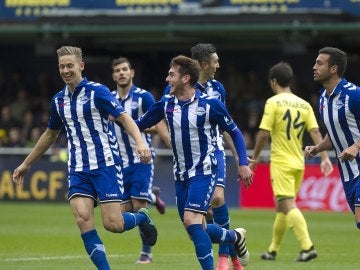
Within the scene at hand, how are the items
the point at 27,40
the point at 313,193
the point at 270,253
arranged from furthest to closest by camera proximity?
the point at 27,40, the point at 313,193, the point at 270,253

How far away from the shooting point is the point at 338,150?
37.4 feet

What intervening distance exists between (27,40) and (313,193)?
13009 mm

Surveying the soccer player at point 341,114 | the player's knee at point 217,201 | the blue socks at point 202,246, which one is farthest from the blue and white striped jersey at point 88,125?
the soccer player at point 341,114

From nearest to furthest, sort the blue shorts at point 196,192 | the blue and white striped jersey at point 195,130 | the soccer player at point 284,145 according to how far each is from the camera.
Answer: the blue shorts at point 196,192 → the blue and white striped jersey at point 195,130 → the soccer player at point 284,145

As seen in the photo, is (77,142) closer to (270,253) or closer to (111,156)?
(111,156)

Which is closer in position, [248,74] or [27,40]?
[248,74]

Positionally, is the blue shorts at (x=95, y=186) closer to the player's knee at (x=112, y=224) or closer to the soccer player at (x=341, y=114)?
the player's knee at (x=112, y=224)

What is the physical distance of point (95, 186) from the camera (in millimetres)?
10836

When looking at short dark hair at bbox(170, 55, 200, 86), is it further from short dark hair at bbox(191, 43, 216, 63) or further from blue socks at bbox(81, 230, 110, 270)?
blue socks at bbox(81, 230, 110, 270)

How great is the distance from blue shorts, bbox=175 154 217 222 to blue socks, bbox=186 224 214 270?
0.19 metres

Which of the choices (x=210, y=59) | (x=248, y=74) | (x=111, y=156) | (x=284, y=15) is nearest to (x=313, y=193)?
(x=284, y=15)

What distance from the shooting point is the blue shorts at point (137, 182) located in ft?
45.3

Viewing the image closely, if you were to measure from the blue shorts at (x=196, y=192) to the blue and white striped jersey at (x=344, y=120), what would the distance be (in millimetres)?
1302

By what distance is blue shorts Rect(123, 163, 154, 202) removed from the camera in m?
13.8
